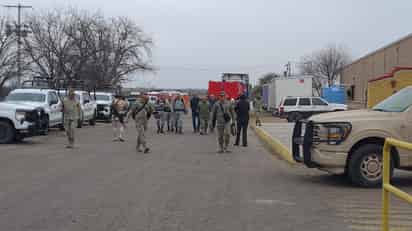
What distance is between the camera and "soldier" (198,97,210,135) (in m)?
27.9

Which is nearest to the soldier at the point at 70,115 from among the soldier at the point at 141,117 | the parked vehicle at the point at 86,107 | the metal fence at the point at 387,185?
the soldier at the point at 141,117

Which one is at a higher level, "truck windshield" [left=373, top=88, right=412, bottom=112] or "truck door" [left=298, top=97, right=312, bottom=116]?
"truck windshield" [left=373, top=88, right=412, bottom=112]

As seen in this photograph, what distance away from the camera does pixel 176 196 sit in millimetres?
9734

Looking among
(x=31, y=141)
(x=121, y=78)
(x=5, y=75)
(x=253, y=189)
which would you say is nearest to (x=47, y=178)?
(x=253, y=189)

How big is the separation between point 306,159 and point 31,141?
1362 centimetres

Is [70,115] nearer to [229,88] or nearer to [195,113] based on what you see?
[195,113]

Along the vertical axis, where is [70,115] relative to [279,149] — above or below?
above

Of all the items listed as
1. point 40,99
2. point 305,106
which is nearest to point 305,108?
point 305,106

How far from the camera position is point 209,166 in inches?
566

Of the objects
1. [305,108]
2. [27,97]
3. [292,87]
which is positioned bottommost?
[305,108]

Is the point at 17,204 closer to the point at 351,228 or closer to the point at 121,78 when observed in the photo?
the point at 351,228

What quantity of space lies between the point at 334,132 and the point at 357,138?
0.41 metres

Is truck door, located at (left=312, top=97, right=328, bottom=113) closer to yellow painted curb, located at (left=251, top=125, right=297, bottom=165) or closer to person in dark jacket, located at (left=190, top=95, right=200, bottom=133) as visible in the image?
person in dark jacket, located at (left=190, top=95, right=200, bottom=133)

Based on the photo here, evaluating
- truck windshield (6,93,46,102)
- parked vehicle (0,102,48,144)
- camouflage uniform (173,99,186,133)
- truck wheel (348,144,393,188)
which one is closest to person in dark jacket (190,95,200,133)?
camouflage uniform (173,99,186,133)
